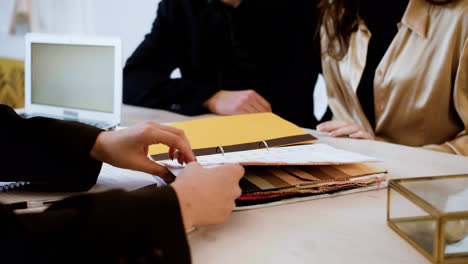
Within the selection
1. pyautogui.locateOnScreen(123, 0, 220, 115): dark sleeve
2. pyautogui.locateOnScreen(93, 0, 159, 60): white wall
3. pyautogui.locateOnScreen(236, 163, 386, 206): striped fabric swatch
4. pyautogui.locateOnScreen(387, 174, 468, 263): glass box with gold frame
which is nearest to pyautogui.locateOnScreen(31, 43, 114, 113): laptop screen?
pyautogui.locateOnScreen(123, 0, 220, 115): dark sleeve

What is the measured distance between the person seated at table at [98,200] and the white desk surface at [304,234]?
30mm

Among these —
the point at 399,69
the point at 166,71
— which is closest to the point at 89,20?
the point at 166,71

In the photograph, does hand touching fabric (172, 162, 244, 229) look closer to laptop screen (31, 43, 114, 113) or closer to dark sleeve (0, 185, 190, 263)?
dark sleeve (0, 185, 190, 263)

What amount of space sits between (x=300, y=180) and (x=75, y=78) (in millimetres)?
754

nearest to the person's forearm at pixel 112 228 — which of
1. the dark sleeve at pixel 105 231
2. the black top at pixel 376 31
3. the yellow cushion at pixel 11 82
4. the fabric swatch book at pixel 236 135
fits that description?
the dark sleeve at pixel 105 231

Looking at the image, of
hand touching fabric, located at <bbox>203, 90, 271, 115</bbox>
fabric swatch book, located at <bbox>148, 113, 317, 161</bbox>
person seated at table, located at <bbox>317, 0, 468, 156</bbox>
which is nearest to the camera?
fabric swatch book, located at <bbox>148, 113, 317, 161</bbox>

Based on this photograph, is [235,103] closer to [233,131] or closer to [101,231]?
[233,131]

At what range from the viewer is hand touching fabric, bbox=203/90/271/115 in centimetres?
125

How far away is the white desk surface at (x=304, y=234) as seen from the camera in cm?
43

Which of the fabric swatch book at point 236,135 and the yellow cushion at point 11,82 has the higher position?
the fabric swatch book at point 236,135

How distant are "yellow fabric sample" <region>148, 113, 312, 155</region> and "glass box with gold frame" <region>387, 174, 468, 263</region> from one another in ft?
1.10

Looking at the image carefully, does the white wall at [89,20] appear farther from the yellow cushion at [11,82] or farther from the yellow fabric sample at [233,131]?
the yellow fabric sample at [233,131]

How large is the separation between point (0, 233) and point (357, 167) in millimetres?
517

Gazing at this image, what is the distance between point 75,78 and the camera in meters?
1.07
